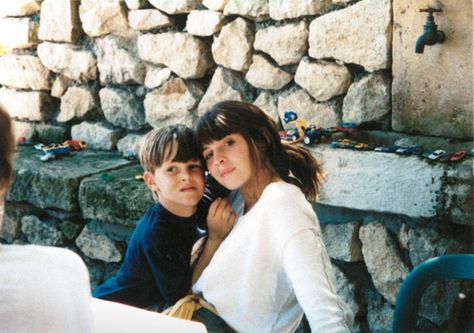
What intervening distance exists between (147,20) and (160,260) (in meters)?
1.64

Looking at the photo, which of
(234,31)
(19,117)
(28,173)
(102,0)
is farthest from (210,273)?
(19,117)

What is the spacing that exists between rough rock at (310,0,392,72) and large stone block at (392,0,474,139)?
4 centimetres

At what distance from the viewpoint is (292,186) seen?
175 cm

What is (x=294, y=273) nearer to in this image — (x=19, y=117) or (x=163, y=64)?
(x=163, y=64)

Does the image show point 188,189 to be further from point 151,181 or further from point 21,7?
point 21,7

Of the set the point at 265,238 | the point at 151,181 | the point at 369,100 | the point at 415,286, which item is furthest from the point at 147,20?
the point at 415,286

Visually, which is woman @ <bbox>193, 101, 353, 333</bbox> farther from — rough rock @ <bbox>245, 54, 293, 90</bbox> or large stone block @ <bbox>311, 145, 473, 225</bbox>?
rough rock @ <bbox>245, 54, 293, 90</bbox>

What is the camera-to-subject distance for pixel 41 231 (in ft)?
10.9

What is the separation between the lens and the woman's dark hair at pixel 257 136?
1835 millimetres

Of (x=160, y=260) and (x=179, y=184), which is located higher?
(x=179, y=184)

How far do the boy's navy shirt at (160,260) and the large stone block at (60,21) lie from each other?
1.77 metres

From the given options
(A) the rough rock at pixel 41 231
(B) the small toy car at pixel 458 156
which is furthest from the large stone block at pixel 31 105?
(B) the small toy car at pixel 458 156

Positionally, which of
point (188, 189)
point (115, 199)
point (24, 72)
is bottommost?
point (115, 199)

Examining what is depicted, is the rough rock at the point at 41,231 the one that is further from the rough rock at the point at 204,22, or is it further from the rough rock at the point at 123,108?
the rough rock at the point at 204,22
